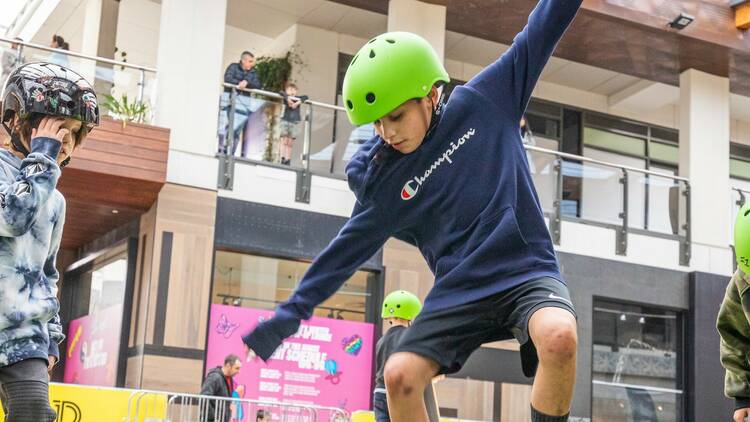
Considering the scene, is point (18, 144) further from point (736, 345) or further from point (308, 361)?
point (308, 361)

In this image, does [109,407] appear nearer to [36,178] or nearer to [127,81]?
[127,81]

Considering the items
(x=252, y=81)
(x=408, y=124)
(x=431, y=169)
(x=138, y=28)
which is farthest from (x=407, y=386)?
(x=138, y=28)

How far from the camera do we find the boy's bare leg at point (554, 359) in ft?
12.2

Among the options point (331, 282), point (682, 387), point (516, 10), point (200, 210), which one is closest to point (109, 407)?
point (200, 210)

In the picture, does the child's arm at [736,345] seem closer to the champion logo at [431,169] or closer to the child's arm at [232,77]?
the champion logo at [431,169]

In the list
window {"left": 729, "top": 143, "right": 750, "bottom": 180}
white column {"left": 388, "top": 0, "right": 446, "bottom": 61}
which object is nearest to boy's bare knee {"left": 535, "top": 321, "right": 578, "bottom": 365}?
white column {"left": 388, "top": 0, "right": 446, "bottom": 61}

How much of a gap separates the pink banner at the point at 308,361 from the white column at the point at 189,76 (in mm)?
2482

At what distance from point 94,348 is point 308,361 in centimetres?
362

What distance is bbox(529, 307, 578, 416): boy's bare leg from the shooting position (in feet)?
12.2

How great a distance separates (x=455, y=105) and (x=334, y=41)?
17013 mm

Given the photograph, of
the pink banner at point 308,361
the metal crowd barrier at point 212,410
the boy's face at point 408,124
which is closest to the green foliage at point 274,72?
the pink banner at point 308,361

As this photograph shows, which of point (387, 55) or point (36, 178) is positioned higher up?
point (387, 55)

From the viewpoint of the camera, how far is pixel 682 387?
19.8 m

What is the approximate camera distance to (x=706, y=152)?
21.0 metres
